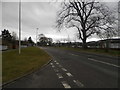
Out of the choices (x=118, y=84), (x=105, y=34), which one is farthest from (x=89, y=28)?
(x=118, y=84)

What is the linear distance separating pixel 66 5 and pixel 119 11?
1481 centimetres

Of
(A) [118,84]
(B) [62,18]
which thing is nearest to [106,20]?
(B) [62,18]

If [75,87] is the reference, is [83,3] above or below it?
above

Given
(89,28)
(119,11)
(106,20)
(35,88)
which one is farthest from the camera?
(89,28)

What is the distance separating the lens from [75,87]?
19.9 ft

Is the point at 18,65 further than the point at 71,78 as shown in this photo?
Yes

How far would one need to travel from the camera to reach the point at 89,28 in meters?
40.8

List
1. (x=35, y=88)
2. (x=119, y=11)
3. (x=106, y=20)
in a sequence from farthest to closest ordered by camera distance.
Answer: (x=106, y=20) < (x=119, y=11) < (x=35, y=88)

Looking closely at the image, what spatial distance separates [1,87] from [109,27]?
3447 cm

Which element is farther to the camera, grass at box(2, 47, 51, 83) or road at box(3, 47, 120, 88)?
grass at box(2, 47, 51, 83)

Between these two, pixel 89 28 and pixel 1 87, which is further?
pixel 89 28

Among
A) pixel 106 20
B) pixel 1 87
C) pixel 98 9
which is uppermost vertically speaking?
pixel 98 9

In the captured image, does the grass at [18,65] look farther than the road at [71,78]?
Yes

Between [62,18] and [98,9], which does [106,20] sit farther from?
[62,18]
